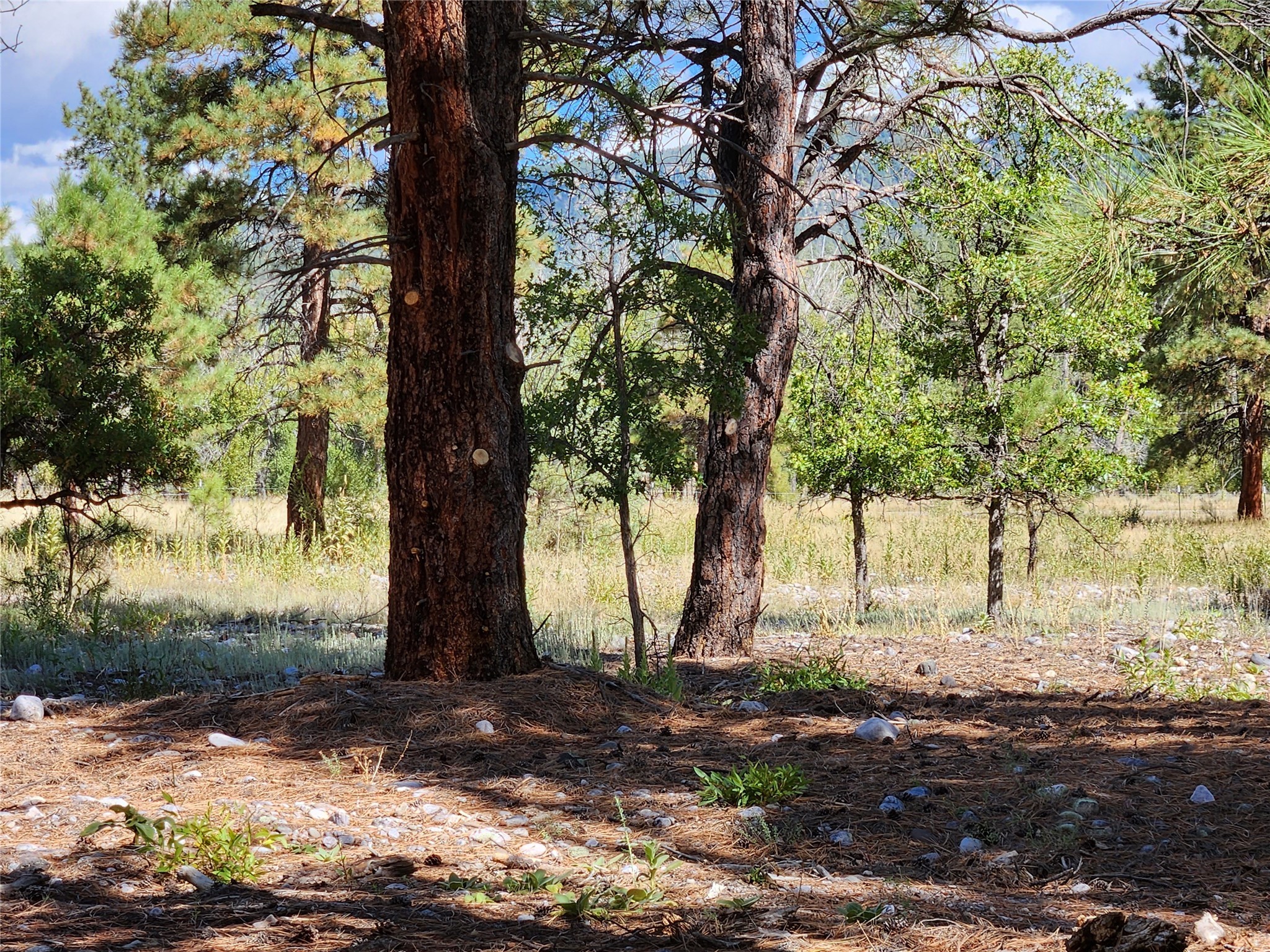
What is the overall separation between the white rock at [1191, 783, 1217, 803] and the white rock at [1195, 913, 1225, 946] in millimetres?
1145

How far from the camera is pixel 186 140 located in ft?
44.7

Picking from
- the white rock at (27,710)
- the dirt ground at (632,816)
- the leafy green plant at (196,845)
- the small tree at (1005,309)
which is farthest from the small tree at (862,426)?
the leafy green plant at (196,845)

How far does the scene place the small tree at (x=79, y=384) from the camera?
25.2 feet

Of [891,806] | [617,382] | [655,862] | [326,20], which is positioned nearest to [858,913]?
[655,862]

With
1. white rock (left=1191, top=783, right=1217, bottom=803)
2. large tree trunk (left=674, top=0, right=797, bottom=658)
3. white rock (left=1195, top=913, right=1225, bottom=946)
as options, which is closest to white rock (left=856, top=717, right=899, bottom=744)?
white rock (left=1191, top=783, right=1217, bottom=803)

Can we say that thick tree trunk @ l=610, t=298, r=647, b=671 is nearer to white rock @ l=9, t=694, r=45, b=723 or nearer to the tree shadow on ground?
the tree shadow on ground

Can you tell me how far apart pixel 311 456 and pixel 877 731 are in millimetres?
12925

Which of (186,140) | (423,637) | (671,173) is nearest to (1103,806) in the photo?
(423,637)

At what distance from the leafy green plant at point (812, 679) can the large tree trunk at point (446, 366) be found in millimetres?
1679

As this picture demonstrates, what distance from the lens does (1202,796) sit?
3.42 m

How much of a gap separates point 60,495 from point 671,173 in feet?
18.5

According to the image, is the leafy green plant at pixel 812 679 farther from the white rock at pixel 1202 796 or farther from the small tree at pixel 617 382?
the white rock at pixel 1202 796

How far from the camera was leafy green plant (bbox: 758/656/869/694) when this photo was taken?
5566 millimetres

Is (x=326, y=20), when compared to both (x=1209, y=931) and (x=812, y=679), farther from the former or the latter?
(x=1209, y=931)
